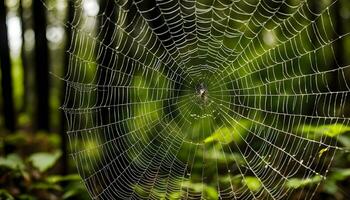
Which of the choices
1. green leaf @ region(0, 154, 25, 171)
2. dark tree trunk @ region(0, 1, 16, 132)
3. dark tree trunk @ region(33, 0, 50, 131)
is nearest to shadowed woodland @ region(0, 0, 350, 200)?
green leaf @ region(0, 154, 25, 171)

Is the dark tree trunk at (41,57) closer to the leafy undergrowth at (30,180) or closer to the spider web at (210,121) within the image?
the spider web at (210,121)

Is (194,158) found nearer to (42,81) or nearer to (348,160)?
(348,160)

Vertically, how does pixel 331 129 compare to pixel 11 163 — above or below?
above

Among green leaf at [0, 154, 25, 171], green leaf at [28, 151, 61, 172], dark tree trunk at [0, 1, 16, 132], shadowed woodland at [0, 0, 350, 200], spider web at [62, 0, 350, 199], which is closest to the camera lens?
shadowed woodland at [0, 0, 350, 200]

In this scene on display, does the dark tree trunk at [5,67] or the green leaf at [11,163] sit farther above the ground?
the dark tree trunk at [5,67]

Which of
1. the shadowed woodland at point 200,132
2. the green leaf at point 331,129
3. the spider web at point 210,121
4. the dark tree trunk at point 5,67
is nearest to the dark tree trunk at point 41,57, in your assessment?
the dark tree trunk at point 5,67

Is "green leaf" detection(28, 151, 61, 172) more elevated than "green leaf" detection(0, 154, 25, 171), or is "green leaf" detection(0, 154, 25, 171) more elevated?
"green leaf" detection(0, 154, 25, 171)

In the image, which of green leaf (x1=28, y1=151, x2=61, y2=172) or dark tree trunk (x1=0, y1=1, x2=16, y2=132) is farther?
dark tree trunk (x1=0, y1=1, x2=16, y2=132)

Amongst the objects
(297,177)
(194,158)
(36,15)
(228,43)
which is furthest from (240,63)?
(36,15)

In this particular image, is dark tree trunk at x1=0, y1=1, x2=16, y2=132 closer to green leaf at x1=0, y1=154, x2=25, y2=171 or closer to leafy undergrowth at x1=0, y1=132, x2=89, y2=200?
leafy undergrowth at x1=0, y1=132, x2=89, y2=200

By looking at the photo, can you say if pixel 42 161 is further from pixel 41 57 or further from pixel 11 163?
pixel 41 57

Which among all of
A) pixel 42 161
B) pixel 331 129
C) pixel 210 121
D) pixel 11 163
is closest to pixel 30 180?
pixel 42 161
